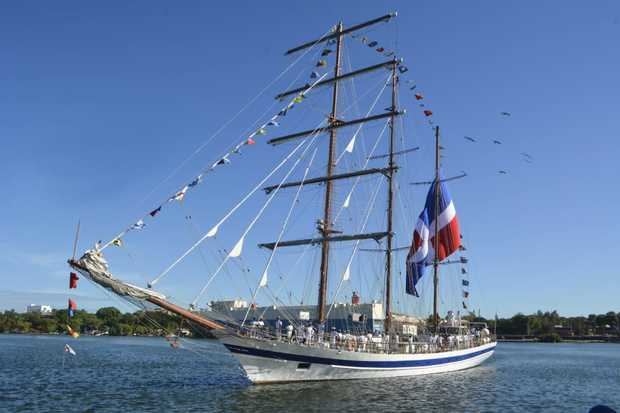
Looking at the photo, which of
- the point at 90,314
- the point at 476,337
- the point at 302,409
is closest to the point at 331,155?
the point at 302,409

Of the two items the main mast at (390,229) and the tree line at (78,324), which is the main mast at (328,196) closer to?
the main mast at (390,229)

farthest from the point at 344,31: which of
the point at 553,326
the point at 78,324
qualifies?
the point at 553,326

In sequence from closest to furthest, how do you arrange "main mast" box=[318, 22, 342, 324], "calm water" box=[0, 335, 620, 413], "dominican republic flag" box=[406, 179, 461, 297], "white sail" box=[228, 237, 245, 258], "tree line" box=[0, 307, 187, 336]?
"calm water" box=[0, 335, 620, 413] → "white sail" box=[228, 237, 245, 258] → "main mast" box=[318, 22, 342, 324] → "dominican republic flag" box=[406, 179, 461, 297] → "tree line" box=[0, 307, 187, 336]

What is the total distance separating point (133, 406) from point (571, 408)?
21.1m

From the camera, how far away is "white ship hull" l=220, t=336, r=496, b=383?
30969mm

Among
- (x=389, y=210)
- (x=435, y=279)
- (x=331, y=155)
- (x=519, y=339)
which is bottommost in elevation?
(x=519, y=339)

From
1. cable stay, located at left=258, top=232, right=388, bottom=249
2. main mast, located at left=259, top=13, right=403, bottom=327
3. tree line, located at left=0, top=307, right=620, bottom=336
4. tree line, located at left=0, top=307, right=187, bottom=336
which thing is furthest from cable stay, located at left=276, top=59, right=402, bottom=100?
tree line, located at left=0, top=307, right=187, bottom=336

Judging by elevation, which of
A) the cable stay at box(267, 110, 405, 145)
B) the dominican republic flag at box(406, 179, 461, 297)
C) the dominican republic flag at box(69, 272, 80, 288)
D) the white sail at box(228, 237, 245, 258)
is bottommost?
the dominican republic flag at box(69, 272, 80, 288)

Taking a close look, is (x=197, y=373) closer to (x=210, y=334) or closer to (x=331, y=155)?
(x=210, y=334)

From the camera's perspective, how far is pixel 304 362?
32.1 m

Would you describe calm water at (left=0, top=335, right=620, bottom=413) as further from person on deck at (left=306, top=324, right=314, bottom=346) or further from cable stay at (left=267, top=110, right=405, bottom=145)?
cable stay at (left=267, top=110, right=405, bottom=145)

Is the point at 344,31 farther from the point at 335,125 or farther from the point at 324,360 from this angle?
the point at 324,360

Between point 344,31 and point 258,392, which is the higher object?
point 344,31

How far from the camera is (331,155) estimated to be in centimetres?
4250
